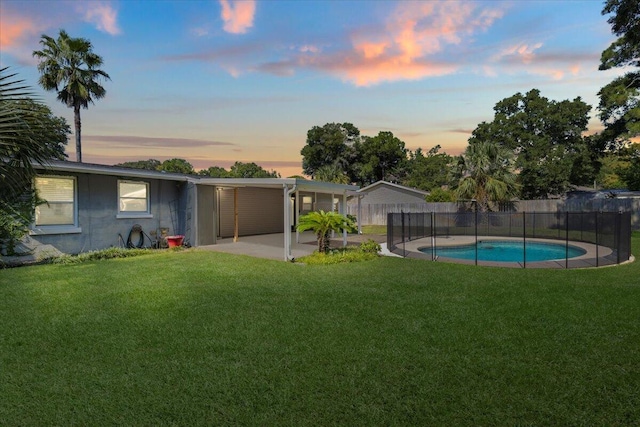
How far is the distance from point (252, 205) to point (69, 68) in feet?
44.3

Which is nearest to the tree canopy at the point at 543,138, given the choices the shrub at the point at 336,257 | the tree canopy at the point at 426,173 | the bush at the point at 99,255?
the tree canopy at the point at 426,173

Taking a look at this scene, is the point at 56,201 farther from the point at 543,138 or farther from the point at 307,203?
the point at 543,138

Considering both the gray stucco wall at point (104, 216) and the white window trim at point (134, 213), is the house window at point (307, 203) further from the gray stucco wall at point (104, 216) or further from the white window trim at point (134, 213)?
the white window trim at point (134, 213)

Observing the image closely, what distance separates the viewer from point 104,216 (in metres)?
11.8

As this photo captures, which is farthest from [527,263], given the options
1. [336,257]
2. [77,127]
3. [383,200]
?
[77,127]

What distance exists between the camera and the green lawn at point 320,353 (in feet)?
9.61

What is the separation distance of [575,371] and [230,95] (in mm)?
14636

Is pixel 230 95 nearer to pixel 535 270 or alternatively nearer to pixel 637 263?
pixel 535 270

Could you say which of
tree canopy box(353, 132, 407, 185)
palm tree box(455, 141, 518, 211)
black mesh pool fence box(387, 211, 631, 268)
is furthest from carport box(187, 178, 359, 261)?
tree canopy box(353, 132, 407, 185)

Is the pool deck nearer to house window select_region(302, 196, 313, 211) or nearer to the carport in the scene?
the carport

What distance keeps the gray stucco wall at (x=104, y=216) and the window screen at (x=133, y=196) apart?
0.48ft

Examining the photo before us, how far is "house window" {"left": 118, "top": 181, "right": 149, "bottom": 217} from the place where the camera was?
12.3 meters

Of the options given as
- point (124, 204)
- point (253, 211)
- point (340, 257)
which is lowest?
point (340, 257)

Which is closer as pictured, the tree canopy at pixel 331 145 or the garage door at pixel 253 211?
the garage door at pixel 253 211
